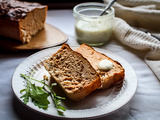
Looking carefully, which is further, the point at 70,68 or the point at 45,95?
the point at 70,68

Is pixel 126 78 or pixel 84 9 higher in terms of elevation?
pixel 84 9

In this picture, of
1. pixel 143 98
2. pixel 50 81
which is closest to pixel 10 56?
pixel 50 81

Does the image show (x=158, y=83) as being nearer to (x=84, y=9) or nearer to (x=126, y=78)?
(x=126, y=78)

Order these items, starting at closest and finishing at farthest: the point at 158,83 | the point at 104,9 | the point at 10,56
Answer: the point at 158,83
the point at 10,56
the point at 104,9

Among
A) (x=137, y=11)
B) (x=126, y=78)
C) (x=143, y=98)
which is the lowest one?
(x=143, y=98)

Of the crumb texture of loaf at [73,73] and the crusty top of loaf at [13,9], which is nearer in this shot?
the crumb texture of loaf at [73,73]

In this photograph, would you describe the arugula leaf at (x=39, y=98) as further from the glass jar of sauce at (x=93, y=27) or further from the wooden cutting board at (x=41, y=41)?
the glass jar of sauce at (x=93, y=27)

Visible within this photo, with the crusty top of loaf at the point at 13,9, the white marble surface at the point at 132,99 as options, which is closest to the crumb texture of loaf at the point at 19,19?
the crusty top of loaf at the point at 13,9

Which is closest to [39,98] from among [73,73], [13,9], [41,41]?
[73,73]
